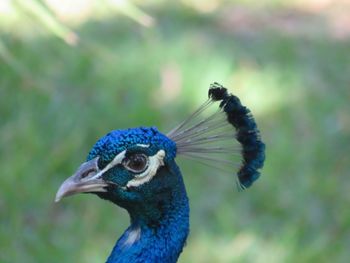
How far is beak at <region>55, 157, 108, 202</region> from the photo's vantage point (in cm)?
151

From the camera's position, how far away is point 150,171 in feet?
5.13

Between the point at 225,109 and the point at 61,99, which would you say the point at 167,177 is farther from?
the point at 61,99

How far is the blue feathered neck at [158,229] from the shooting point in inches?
62.6

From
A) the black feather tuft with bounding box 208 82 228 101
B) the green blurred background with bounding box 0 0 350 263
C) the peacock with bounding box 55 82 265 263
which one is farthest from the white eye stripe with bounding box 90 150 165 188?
the green blurred background with bounding box 0 0 350 263

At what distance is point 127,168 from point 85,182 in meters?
0.07

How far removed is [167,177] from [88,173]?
141mm

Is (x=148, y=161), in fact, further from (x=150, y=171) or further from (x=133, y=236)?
(x=133, y=236)

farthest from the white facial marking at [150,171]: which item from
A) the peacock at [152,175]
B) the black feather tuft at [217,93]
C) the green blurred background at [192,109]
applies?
the green blurred background at [192,109]

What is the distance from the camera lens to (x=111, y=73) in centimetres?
328

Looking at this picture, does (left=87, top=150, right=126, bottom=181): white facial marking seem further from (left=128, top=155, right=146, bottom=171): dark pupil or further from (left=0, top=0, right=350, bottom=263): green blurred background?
(left=0, top=0, right=350, bottom=263): green blurred background

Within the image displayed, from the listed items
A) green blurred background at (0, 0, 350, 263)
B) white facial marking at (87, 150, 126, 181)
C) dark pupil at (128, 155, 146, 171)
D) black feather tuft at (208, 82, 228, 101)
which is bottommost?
dark pupil at (128, 155, 146, 171)

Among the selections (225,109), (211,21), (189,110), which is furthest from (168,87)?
(225,109)

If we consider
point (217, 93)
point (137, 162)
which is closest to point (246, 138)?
point (217, 93)

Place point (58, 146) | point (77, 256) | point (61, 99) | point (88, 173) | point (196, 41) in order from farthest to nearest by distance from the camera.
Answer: point (196, 41)
point (61, 99)
point (58, 146)
point (77, 256)
point (88, 173)
